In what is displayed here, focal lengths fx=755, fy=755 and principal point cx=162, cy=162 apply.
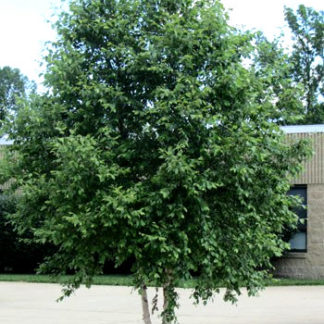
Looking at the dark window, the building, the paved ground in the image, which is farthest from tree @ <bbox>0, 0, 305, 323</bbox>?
the dark window

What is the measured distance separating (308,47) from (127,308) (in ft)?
114

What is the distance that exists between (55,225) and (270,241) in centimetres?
254

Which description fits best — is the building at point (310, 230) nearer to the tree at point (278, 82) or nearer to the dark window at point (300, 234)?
the dark window at point (300, 234)

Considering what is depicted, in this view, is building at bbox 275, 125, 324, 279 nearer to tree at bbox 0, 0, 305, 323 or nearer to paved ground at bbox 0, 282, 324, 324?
paved ground at bbox 0, 282, 324, 324

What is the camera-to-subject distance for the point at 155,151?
28.2ft

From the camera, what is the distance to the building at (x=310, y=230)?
25219 mm

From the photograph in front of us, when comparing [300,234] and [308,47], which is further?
[308,47]

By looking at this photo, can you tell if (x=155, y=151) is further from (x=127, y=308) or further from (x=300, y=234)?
(x=300, y=234)

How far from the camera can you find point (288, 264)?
84.6ft

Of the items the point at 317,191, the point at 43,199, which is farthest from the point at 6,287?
the point at 43,199

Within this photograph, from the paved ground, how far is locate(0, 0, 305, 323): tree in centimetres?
465

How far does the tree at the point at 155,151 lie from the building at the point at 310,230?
1633cm

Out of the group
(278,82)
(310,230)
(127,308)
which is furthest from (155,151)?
A: (310,230)

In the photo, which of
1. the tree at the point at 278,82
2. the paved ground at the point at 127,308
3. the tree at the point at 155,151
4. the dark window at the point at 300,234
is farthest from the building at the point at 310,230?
the tree at the point at 155,151
